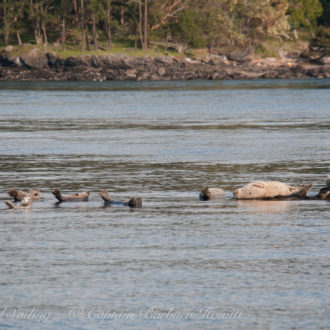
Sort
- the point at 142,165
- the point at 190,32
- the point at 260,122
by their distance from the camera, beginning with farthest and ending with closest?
the point at 190,32, the point at 260,122, the point at 142,165

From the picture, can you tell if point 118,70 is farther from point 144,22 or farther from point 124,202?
point 124,202

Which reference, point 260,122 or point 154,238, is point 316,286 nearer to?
point 154,238

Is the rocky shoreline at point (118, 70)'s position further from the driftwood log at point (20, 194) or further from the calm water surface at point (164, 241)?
the driftwood log at point (20, 194)

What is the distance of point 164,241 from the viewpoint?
15758 millimetres

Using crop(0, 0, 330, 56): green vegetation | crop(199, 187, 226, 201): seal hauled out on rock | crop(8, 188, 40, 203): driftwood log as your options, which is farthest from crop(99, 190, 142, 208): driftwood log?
crop(0, 0, 330, 56): green vegetation

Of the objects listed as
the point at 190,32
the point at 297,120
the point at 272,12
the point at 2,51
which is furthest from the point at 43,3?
the point at 297,120

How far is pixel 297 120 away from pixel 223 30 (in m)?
101

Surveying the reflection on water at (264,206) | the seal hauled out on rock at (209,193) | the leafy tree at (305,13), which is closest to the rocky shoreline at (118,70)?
the leafy tree at (305,13)

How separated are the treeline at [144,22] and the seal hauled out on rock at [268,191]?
114613mm

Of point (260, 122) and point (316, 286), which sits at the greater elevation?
point (316, 286)

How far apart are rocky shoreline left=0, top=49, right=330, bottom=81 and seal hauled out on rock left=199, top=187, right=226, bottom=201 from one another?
353 ft

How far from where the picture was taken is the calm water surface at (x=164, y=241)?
11672 millimetres

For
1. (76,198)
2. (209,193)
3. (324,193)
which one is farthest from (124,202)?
(324,193)

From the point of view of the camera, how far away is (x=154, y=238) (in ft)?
52.5
